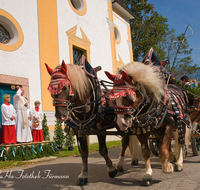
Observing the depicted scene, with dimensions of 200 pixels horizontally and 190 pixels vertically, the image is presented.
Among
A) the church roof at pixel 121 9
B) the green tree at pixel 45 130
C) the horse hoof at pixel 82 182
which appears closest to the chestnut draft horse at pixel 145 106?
the horse hoof at pixel 82 182

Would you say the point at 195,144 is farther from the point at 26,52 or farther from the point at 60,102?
the point at 26,52

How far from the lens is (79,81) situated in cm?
330

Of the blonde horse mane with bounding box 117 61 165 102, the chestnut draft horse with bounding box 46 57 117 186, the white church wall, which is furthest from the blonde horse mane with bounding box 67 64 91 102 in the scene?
the white church wall

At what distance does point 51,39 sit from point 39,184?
6675mm

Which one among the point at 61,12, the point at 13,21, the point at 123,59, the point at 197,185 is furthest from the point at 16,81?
the point at 123,59

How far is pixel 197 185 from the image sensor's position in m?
2.99

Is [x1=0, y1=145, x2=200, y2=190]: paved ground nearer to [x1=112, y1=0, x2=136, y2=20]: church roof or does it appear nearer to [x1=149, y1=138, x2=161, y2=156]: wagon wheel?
[x1=149, y1=138, x2=161, y2=156]: wagon wheel

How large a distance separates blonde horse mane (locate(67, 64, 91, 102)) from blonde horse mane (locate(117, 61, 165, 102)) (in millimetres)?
620

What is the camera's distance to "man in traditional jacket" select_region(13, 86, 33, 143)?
6508 millimetres

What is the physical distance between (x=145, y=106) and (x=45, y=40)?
656 cm

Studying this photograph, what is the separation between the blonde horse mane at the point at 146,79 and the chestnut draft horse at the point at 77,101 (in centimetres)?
66

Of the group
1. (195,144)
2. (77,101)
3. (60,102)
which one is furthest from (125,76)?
(195,144)

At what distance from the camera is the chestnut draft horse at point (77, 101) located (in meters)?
2.97

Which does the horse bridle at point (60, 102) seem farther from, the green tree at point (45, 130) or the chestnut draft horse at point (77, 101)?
the green tree at point (45, 130)
